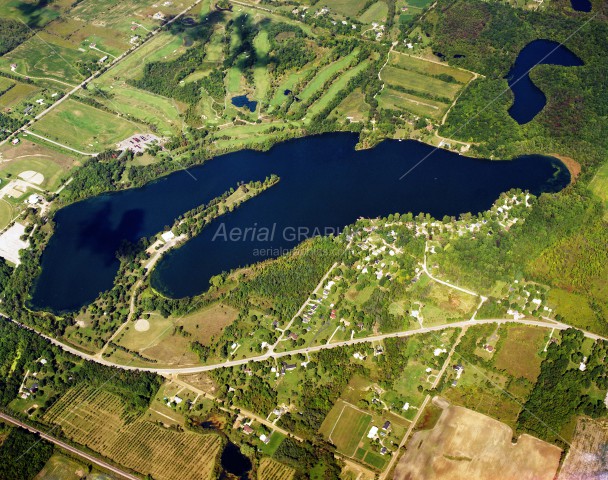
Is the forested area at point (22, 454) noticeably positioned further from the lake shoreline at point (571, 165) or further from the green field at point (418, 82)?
the green field at point (418, 82)

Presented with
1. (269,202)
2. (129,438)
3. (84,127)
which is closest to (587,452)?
(129,438)

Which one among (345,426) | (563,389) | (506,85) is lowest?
(345,426)

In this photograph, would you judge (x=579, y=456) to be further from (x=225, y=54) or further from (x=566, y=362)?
(x=225, y=54)

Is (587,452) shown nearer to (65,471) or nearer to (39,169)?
(65,471)

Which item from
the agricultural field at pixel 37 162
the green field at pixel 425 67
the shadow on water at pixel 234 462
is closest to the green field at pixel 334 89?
the green field at pixel 425 67

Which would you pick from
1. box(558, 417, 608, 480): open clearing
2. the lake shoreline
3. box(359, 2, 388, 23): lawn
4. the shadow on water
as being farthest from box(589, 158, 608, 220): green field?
the shadow on water

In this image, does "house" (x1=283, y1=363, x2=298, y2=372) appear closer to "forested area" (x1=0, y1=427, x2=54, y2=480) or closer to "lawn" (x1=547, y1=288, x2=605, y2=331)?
"forested area" (x1=0, y1=427, x2=54, y2=480)
